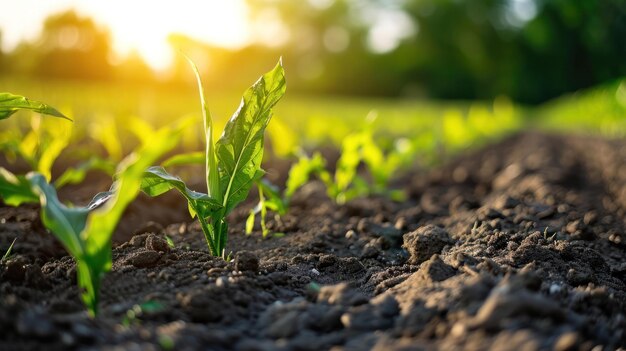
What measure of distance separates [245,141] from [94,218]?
28.4 inches

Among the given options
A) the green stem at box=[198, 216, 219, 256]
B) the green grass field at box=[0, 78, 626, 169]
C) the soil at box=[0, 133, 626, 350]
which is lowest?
the soil at box=[0, 133, 626, 350]

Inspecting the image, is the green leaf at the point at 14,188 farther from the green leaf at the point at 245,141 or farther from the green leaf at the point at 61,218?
the green leaf at the point at 245,141

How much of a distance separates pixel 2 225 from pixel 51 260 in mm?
458

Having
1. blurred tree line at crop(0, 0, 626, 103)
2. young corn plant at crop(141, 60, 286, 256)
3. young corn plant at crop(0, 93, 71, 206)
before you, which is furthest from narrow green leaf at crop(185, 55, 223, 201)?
Result: blurred tree line at crop(0, 0, 626, 103)

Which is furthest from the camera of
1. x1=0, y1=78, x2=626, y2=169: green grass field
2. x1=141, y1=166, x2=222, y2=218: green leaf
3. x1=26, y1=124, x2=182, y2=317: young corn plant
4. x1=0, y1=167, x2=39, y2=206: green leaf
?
x1=0, y1=78, x2=626, y2=169: green grass field

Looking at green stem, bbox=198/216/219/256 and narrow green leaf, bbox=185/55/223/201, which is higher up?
narrow green leaf, bbox=185/55/223/201

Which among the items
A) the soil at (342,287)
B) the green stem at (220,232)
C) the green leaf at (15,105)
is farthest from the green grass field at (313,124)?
the green leaf at (15,105)

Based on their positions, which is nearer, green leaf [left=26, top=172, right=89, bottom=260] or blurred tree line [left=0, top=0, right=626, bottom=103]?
green leaf [left=26, top=172, right=89, bottom=260]

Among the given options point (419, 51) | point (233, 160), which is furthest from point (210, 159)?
point (419, 51)

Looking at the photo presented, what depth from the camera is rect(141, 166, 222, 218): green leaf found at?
1647mm

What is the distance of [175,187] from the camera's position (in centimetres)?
169

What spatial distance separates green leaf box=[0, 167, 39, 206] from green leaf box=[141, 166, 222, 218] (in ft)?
0.97

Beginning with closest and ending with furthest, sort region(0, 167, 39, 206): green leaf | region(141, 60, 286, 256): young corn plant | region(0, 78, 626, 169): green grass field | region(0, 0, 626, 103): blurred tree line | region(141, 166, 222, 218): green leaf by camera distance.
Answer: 1. region(0, 167, 39, 206): green leaf
2. region(141, 166, 222, 218): green leaf
3. region(141, 60, 286, 256): young corn plant
4. region(0, 78, 626, 169): green grass field
5. region(0, 0, 626, 103): blurred tree line

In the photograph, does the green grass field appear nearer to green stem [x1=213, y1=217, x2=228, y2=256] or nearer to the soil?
the soil
